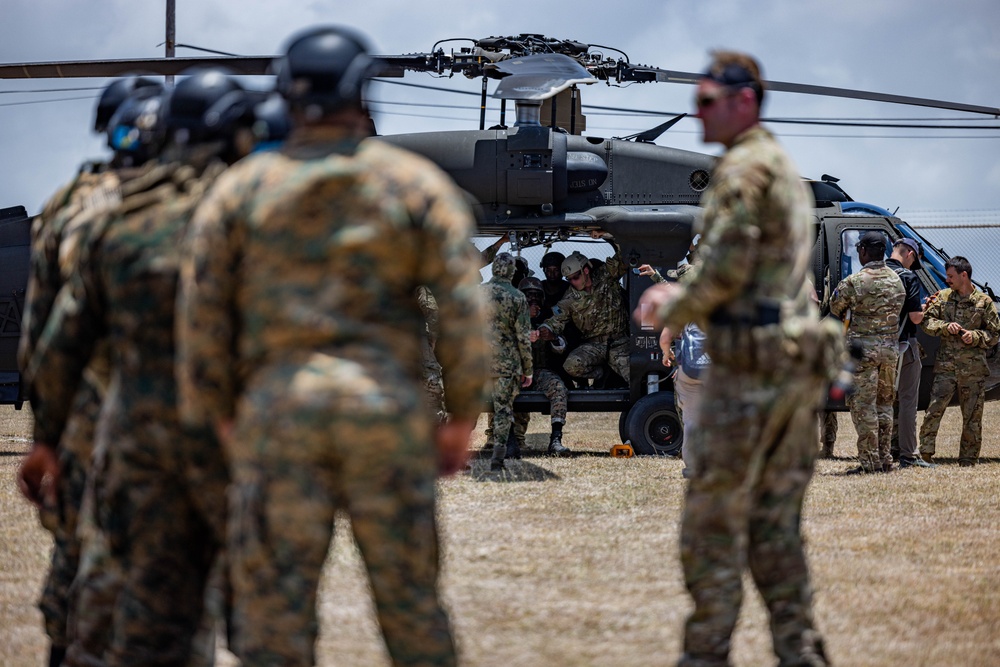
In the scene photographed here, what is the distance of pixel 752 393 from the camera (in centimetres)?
359

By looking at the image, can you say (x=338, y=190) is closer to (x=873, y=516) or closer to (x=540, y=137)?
(x=873, y=516)

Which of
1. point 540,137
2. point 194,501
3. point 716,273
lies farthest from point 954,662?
point 540,137

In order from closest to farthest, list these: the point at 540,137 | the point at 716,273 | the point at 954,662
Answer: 1. the point at 716,273
2. the point at 954,662
3. the point at 540,137

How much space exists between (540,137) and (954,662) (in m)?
7.17

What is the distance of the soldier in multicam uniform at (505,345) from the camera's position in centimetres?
1000

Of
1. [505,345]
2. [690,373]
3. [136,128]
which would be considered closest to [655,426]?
[505,345]

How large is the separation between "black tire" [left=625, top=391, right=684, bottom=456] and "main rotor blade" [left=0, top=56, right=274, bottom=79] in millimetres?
4506

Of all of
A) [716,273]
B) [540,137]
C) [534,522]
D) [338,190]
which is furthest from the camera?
[540,137]

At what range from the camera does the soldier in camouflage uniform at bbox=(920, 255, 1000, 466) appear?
35.7 feet

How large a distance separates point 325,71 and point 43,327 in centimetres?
133

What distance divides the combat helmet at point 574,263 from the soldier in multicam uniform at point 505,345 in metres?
1.29

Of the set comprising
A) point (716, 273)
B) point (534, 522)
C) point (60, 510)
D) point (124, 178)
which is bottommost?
point (534, 522)

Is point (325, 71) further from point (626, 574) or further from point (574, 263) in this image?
point (574, 263)

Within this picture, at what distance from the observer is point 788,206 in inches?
143
